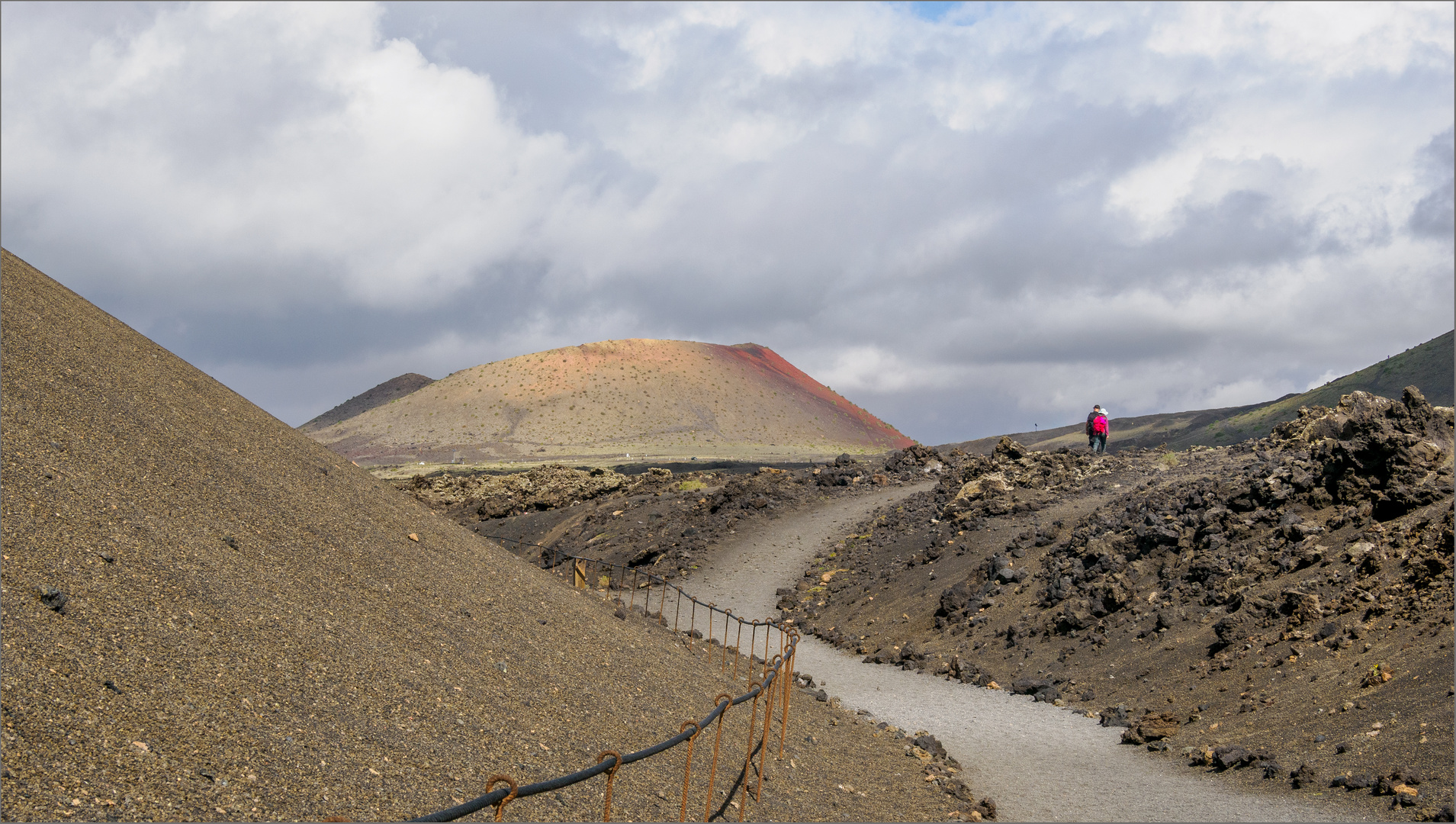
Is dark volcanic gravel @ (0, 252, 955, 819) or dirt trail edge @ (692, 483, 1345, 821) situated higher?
dark volcanic gravel @ (0, 252, 955, 819)

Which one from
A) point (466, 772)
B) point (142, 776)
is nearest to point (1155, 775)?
point (466, 772)

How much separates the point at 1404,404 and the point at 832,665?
33.8 feet

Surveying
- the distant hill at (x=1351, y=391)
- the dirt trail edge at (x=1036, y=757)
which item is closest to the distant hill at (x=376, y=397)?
the distant hill at (x=1351, y=391)

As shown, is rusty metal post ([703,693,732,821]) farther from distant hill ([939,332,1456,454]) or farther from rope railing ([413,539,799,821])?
distant hill ([939,332,1456,454])

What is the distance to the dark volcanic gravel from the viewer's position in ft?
16.8

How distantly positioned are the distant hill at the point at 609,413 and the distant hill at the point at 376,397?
12.9 metres

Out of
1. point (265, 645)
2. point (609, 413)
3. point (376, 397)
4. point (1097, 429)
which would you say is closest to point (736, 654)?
point (265, 645)

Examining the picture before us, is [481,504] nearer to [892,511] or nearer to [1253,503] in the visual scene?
[892,511]

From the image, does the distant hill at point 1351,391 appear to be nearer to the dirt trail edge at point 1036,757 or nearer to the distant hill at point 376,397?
the dirt trail edge at point 1036,757

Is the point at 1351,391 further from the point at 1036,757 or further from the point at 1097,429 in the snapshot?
the point at 1036,757

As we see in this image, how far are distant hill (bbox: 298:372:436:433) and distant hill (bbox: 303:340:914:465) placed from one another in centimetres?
1292

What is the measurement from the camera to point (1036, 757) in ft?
35.1

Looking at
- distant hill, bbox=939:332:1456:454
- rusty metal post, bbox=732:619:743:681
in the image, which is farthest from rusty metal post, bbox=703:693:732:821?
distant hill, bbox=939:332:1456:454

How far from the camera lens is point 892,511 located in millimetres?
25750
